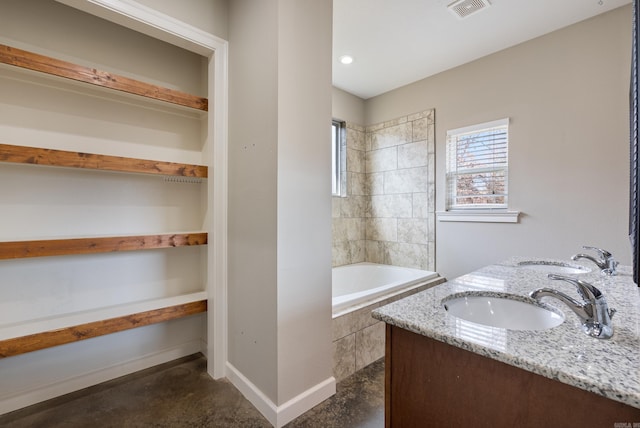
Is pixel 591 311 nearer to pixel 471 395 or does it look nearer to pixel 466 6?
pixel 471 395

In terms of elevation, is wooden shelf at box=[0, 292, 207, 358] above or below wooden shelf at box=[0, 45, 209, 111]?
below

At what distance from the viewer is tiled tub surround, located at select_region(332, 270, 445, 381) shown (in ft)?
6.16

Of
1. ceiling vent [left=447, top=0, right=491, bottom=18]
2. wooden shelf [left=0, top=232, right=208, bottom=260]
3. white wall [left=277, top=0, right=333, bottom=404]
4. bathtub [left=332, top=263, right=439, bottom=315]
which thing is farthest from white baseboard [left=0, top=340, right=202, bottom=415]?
ceiling vent [left=447, top=0, right=491, bottom=18]

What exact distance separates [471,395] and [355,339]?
1327 millimetres

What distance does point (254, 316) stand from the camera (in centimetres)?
168

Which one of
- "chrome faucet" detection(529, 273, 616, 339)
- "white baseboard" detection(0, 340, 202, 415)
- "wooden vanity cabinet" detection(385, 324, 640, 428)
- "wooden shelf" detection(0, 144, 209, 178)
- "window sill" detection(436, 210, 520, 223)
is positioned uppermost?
"wooden shelf" detection(0, 144, 209, 178)

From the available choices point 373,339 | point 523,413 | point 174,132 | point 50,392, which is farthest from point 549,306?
point 50,392

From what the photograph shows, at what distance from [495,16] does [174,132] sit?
2650 millimetres

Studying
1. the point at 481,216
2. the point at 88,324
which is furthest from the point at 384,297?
the point at 88,324

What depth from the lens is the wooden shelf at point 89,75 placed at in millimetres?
1393

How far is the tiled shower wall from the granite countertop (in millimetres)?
2174

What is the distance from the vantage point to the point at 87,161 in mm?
1575

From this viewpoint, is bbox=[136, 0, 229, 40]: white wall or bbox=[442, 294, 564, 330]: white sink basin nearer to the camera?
bbox=[442, 294, 564, 330]: white sink basin

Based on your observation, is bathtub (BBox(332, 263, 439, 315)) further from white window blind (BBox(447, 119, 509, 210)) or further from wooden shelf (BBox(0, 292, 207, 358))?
wooden shelf (BBox(0, 292, 207, 358))
